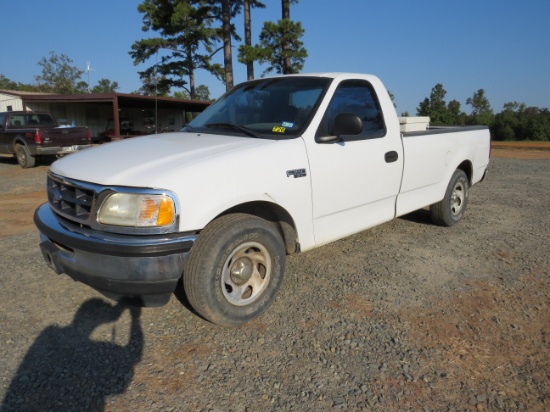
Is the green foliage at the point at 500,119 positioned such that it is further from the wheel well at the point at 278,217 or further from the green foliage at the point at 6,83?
the green foliage at the point at 6,83

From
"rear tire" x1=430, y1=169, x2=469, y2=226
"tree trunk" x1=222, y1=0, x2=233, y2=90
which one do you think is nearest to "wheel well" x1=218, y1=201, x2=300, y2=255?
"rear tire" x1=430, y1=169, x2=469, y2=226

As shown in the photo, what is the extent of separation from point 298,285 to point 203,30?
2379cm

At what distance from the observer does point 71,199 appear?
114 inches

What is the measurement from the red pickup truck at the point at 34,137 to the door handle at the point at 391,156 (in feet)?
40.2

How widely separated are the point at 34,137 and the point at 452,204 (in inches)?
514

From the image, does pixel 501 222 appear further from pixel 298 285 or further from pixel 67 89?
pixel 67 89

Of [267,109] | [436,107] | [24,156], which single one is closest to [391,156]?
[267,109]

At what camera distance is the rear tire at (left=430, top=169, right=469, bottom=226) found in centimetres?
535

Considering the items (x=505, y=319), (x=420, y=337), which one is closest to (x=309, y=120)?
(x=420, y=337)

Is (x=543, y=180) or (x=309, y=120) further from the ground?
(x=309, y=120)

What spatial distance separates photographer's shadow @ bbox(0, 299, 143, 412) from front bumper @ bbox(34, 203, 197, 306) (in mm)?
384

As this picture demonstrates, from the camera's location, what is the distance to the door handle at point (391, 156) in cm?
409

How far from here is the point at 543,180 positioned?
9.82m

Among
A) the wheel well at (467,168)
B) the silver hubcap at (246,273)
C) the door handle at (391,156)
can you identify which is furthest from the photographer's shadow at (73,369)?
the wheel well at (467,168)
